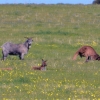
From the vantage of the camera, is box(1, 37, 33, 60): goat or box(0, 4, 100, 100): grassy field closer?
box(0, 4, 100, 100): grassy field

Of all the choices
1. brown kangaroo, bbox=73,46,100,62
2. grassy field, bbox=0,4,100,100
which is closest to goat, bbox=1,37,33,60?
grassy field, bbox=0,4,100,100

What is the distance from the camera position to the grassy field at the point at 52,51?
1325 cm

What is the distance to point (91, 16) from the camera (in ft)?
131

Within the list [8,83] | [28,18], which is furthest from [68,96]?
[28,18]

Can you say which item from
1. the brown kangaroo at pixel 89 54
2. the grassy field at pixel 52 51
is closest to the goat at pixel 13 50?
the grassy field at pixel 52 51

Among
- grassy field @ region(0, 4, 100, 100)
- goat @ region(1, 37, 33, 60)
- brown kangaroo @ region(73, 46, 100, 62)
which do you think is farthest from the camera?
brown kangaroo @ region(73, 46, 100, 62)

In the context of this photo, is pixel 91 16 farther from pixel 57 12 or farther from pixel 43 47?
pixel 43 47

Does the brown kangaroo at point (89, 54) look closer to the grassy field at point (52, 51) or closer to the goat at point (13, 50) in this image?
the grassy field at point (52, 51)

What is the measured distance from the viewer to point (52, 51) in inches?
917

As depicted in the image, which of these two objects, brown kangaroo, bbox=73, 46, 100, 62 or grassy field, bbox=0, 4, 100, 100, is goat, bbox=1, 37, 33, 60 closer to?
grassy field, bbox=0, 4, 100, 100

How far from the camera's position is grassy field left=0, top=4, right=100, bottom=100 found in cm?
1325

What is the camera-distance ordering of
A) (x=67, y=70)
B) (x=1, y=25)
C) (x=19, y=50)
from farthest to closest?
(x=1, y=25) < (x=19, y=50) < (x=67, y=70)

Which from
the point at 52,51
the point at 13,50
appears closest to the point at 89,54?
the point at 13,50

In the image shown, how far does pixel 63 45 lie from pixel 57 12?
651 inches
